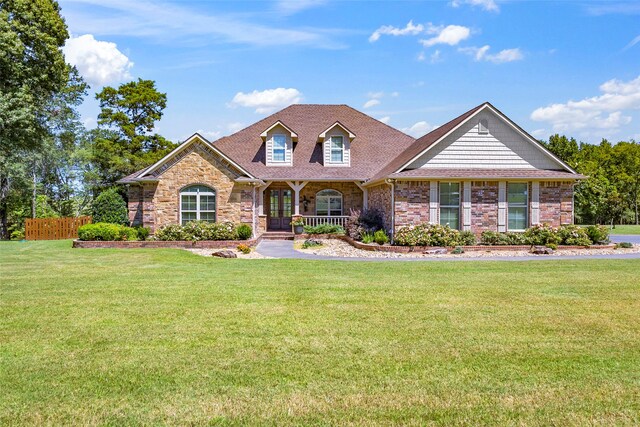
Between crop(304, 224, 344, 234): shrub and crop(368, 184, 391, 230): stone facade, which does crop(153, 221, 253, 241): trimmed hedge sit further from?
crop(368, 184, 391, 230): stone facade

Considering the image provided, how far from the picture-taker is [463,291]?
30.4ft

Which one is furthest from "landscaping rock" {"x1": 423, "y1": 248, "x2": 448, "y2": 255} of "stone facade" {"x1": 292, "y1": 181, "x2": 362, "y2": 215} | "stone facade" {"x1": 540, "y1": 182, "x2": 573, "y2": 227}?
"stone facade" {"x1": 292, "y1": 181, "x2": 362, "y2": 215}

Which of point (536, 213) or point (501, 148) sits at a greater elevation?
point (501, 148)

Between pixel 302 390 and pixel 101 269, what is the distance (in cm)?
975

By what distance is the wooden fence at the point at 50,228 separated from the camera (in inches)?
993

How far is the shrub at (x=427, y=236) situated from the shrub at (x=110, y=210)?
15626mm

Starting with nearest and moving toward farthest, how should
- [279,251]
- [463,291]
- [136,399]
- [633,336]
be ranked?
[136,399] < [633,336] < [463,291] < [279,251]

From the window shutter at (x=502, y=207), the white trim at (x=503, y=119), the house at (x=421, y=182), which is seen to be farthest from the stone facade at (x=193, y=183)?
the window shutter at (x=502, y=207)

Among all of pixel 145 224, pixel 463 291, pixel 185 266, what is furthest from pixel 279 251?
pixel 463 291

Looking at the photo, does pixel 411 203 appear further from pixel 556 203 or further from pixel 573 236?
pixel 573 236

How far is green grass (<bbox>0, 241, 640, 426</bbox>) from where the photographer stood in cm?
413

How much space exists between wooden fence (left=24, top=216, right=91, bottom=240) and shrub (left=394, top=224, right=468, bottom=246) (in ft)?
60.5

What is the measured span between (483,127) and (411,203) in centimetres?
456

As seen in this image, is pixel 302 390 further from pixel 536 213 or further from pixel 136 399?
pixel 536 213
